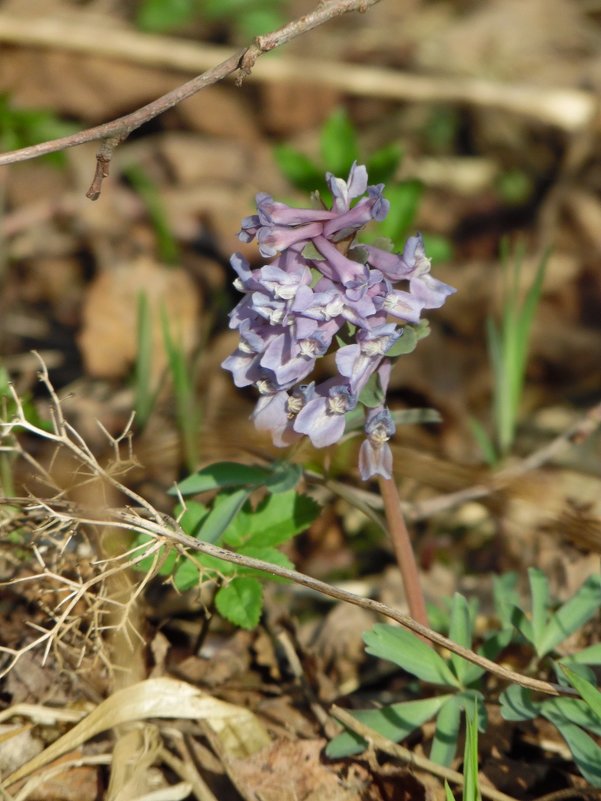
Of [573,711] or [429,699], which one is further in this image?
[429,699]

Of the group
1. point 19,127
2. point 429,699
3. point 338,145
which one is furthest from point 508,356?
point 19,127

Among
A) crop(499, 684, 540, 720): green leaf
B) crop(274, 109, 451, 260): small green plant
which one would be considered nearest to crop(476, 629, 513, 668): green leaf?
crop(499, 684, 540, 720): green leaf

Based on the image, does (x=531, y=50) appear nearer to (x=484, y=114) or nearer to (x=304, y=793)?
(x=484, y=114)

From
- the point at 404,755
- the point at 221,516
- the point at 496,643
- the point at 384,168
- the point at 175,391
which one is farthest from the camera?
A: the point at 384,168

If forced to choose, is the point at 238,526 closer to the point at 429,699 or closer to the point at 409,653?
the point at 409,653

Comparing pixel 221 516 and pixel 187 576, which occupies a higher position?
pixel 221 516

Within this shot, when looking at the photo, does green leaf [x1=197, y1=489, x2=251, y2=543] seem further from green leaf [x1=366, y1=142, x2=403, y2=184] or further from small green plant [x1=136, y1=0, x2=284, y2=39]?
small green plant [x1=136, y1=0, x2=284, y2=39]

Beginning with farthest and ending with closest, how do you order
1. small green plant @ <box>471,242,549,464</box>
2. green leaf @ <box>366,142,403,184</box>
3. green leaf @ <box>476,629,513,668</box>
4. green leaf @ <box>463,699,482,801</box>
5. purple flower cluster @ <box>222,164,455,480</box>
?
green leaf @ <box>366,142,403,184</box> < small green plant @ <box>471,242,549,464</box> < green leaf @ <box>476,629,513,668</box> < purple flower cluster @ <box>222,164,455,480</box> < green leaf @ <box>463,699,482,801</box>
